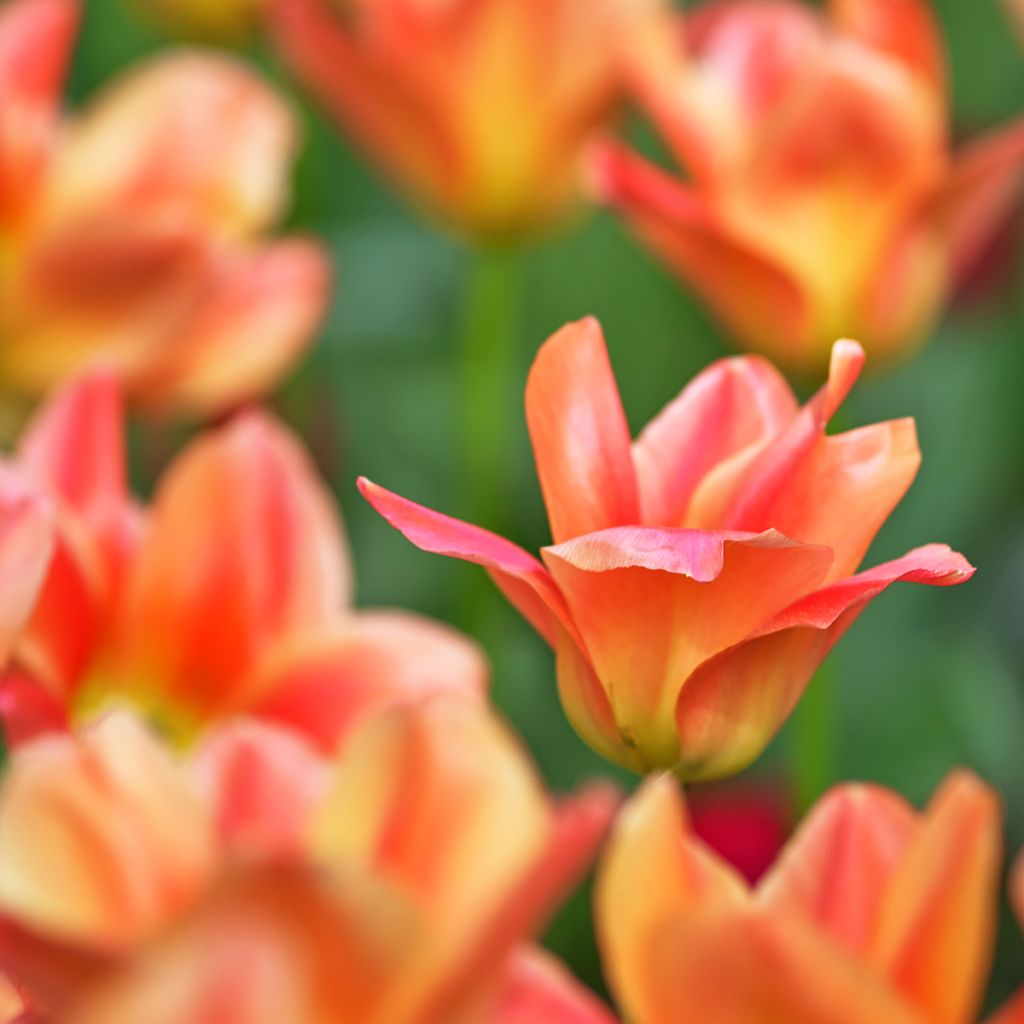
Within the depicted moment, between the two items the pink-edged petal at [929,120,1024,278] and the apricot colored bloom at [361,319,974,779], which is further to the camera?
the pink-edged petal at [929,120,1024,278]

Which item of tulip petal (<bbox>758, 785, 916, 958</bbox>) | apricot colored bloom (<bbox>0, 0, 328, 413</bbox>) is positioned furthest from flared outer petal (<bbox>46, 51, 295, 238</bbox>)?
tulip petal (<bbox>758, 785, 916, 958</bbox>)

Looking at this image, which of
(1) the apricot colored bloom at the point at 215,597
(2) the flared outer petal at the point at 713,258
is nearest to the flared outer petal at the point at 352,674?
(1) the apricot colored bloom at the point at 215,597

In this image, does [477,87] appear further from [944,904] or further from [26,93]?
[944,904]

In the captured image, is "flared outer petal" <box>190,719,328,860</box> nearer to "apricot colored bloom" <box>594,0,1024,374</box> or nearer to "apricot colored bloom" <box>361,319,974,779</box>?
"apricot colored bloom" <box>361,319,974,779</box>

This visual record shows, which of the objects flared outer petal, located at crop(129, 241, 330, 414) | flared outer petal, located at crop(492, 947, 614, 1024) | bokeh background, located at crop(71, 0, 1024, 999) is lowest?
bokeh background, located at crop(71, 0, 1024, 999)

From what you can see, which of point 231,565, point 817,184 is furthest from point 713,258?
point 231,565

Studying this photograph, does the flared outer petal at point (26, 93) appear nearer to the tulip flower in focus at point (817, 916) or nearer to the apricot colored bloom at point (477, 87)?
the apricot colored bloom at point (477, 87)
